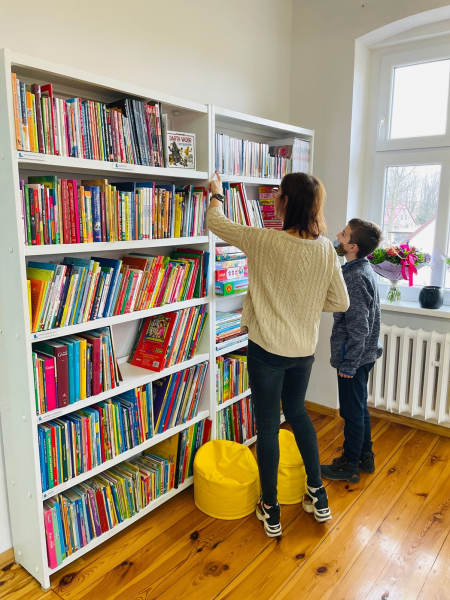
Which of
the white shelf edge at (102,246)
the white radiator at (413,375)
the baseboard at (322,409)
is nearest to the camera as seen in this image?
the white shelf edge at (102,246)

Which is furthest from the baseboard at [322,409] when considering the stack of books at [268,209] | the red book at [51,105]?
the red book at [51,105]

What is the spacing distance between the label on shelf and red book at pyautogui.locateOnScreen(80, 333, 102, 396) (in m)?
0.64

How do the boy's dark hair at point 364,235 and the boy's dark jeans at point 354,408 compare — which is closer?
the boy's dark hair at point 364,235

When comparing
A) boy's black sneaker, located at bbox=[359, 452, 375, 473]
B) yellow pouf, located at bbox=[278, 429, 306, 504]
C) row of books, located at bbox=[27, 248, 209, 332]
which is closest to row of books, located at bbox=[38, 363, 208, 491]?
row of books, located at bbox=[27, 248, 209, 332]

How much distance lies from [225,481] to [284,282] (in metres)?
0.93

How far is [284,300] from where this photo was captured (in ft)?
5.73

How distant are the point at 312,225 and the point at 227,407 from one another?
1.15m

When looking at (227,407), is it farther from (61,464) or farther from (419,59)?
(419,59)

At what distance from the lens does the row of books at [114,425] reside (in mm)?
1621

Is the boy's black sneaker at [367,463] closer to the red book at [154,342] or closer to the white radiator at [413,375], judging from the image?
the white radiator at [413,375]

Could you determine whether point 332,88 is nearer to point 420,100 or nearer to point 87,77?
point 420,100

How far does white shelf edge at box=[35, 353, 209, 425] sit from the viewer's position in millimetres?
1581

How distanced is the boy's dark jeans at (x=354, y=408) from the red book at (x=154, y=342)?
0.88 metres

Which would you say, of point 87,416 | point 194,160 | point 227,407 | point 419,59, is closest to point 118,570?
point 87,416
